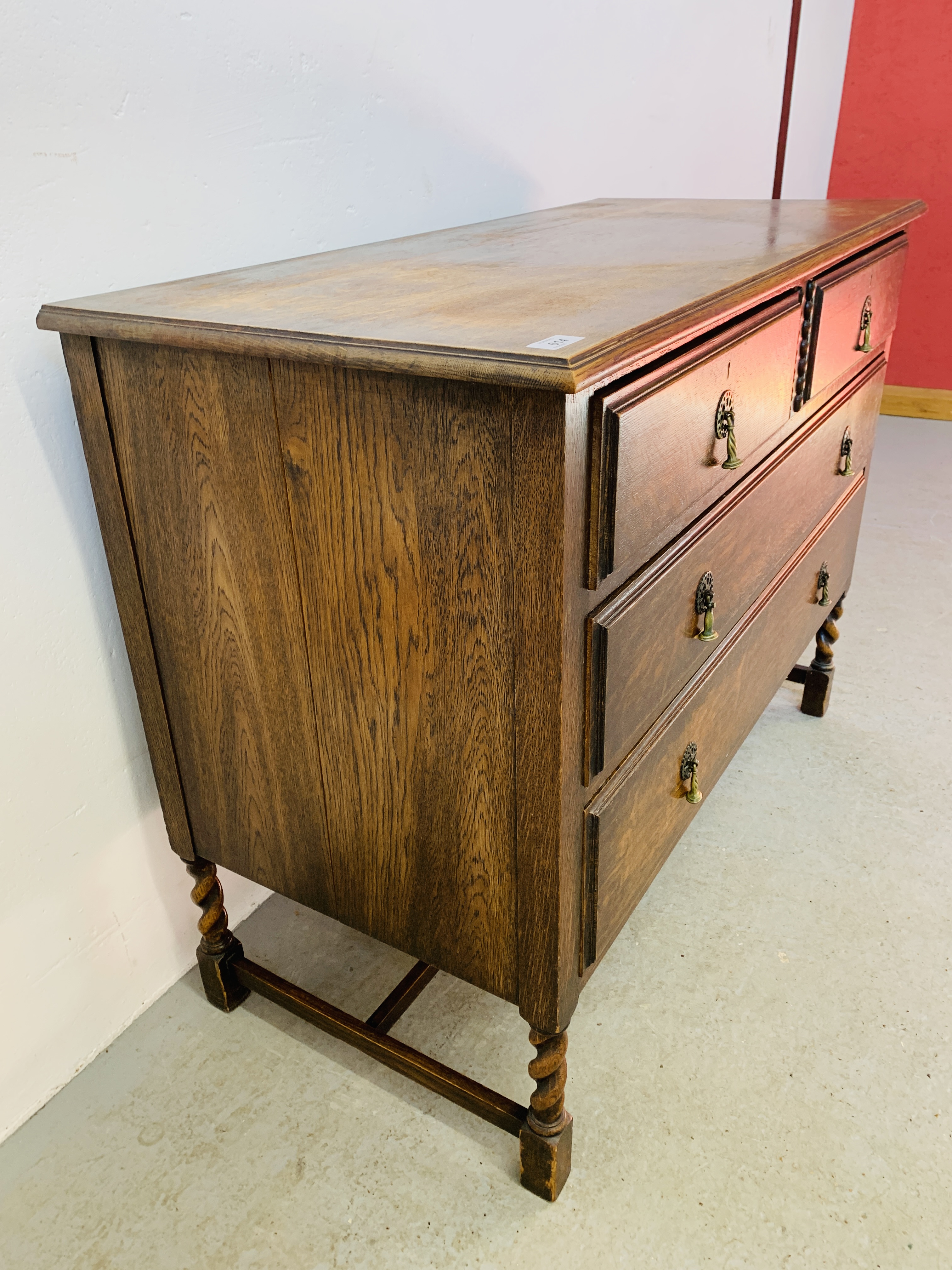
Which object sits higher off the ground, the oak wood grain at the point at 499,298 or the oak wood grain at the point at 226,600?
the oak wood grain at the point at 499,298

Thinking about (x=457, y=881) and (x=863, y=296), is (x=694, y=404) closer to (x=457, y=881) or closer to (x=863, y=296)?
(x=457, y=881)

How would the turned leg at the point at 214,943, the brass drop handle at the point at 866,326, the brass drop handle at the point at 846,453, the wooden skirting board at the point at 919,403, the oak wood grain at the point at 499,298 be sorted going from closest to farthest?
the oak wood grain at the point at 499,298 < the turned leg at the point at 214,943 < the brass drop handle at the point at 866,326 < the brass drop handle at the point at 846,453 < the wooden skirting board at the point at 919,403

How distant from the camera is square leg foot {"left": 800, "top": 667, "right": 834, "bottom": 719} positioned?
7.47 ft

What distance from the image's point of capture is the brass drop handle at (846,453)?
1.79 metres

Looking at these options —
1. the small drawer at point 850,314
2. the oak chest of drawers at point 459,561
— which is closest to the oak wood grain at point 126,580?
the oak chest of drawers at point 459,561

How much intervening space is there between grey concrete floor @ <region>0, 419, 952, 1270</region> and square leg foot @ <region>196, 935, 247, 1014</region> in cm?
2

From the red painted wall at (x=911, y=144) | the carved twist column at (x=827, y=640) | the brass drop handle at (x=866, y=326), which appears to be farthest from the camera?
the red painted wall at (x=911, y=144)

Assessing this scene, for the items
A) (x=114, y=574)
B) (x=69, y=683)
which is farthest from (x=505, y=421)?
(x=69, y=683)

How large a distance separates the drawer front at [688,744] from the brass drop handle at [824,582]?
19 millimetres

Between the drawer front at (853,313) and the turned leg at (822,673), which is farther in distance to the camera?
the turned leg at (822,673)

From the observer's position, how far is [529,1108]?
123 cm

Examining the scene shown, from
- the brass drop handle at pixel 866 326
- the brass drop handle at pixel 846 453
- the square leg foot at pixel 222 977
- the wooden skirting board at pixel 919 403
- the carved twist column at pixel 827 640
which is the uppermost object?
the brass drop handle at pixel 866 326

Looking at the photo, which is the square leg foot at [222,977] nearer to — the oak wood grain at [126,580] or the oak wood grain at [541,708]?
the oak wood grain at [126,580]

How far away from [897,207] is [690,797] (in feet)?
3.92
